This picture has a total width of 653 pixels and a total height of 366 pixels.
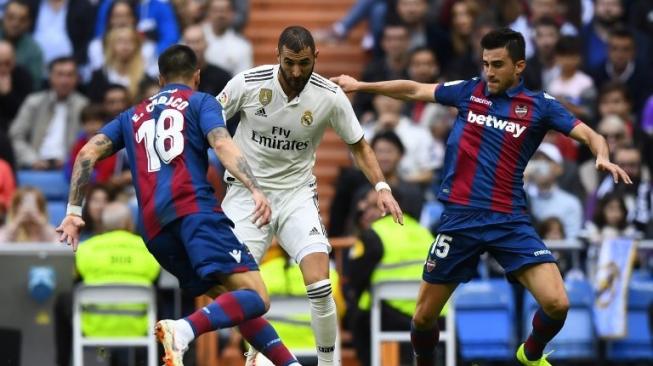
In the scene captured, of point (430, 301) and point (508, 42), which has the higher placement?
point (508, 42)

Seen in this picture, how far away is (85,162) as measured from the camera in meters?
11.7

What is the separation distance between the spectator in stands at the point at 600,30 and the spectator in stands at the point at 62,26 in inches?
226

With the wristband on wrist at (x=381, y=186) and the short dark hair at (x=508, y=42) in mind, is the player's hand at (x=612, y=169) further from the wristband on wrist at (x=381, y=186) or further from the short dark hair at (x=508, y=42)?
the wristband on wrist at (x=381, y=186)

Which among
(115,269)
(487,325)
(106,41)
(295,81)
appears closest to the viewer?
(295,81)

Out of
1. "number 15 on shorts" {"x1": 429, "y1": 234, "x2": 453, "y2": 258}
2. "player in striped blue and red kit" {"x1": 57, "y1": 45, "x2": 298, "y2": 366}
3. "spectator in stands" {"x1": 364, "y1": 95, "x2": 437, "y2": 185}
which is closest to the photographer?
"player in striped blue and red kit" {"x1": 57, "y1": 45, "x2": 298, "y2": 366}

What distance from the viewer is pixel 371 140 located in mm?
17891

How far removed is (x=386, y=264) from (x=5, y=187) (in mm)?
4442

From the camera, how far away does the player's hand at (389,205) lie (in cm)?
1215

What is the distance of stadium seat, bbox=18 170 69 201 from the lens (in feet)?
60.4

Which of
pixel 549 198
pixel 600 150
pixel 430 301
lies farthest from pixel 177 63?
pixel 549 198

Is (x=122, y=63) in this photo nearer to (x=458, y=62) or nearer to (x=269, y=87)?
(x=458, y=62)

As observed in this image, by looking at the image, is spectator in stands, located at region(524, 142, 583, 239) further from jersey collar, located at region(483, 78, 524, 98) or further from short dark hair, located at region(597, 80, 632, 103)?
jersey collar, located at region(483, 78, 524, 98)

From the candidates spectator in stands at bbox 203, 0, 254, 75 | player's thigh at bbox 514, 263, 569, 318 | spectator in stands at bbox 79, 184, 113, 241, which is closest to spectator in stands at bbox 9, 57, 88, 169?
spectator in stands at bbox 203, 0, 254, 75

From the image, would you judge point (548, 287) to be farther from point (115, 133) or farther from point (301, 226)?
point (115, 133)
